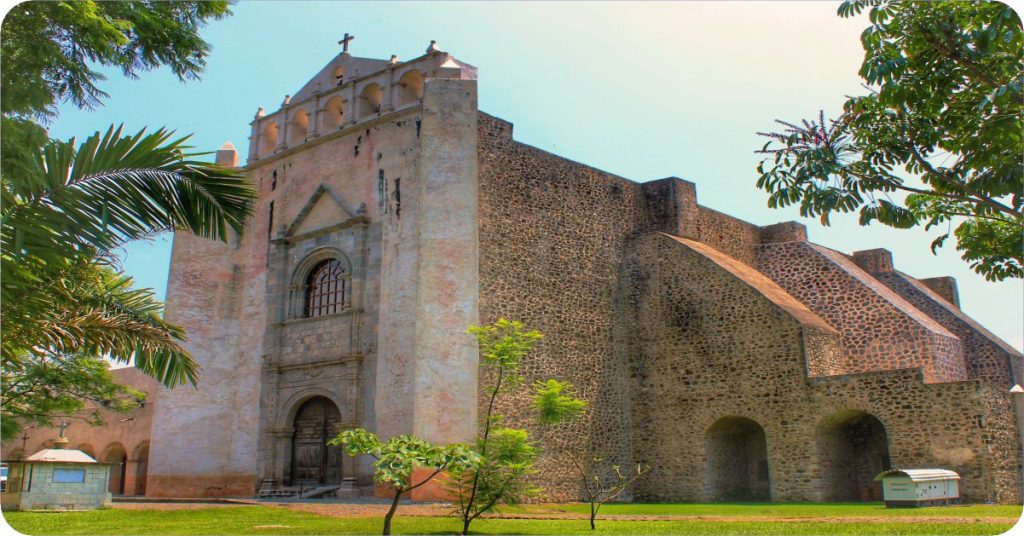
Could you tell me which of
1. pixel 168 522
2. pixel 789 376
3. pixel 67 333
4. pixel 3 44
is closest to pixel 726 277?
pixel 789 376

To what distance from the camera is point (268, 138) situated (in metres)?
21.7

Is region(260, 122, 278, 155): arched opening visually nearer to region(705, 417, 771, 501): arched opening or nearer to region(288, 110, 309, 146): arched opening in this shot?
region(288, 110, 309, 146): arched opening

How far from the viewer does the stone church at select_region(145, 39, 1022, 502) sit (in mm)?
16516

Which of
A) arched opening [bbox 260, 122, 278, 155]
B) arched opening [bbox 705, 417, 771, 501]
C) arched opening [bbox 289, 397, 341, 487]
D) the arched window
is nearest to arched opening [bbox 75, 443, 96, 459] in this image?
arched opening [bbox 289, 397, 341, 487]

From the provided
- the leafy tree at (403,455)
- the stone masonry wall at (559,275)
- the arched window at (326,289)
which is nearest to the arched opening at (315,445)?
the arched window at (326,289)

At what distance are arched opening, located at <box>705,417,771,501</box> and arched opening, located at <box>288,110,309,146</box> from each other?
11476mm

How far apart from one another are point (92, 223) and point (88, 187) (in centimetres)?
34

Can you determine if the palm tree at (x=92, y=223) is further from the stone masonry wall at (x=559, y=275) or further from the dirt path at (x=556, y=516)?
the stone masonry wall at (x=559, y=275)

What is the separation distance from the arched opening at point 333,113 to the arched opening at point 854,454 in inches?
483

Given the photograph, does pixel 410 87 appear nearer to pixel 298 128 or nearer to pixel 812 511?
pixel 298 128

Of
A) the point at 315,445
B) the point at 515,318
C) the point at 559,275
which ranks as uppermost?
the point at 559,275

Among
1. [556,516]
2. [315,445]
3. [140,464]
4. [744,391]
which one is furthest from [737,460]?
[140,464]

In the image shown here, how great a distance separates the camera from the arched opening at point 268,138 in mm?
21609

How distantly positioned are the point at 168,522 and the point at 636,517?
21.1ft
